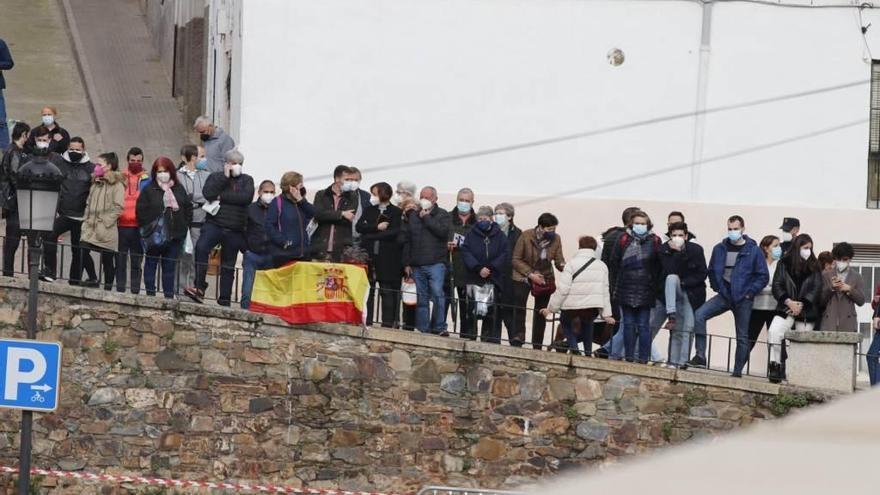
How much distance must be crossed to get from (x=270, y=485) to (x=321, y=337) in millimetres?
1534

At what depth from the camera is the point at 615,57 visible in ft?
76.3

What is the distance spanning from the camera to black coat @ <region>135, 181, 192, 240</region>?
19.1 metres

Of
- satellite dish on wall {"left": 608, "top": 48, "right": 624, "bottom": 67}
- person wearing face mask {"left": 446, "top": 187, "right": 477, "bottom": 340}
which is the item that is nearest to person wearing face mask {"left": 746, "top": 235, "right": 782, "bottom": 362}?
person wearing face mask {"left": 446, "top": 187, "right": 477, "bottom": 340}

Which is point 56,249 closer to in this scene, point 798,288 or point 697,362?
point 697,362

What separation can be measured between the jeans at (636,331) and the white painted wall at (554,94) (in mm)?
3867

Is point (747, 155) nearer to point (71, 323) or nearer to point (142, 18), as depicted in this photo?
point (71, 323)

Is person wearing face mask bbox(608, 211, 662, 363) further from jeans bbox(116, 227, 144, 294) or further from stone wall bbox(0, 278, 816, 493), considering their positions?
jeans bbox(116, 227, 144, 294)

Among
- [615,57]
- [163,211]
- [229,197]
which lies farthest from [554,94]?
[163,211]

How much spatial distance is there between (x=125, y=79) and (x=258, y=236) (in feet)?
53.1

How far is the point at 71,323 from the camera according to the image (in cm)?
1919

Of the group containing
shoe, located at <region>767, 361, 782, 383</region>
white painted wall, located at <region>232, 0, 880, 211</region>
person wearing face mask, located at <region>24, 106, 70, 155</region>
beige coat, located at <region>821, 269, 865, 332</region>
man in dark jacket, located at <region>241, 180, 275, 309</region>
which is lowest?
shoe, located at <region>767, 361, 782, 383</region>

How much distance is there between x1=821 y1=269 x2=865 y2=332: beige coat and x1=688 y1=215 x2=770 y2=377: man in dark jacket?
61 centimetres

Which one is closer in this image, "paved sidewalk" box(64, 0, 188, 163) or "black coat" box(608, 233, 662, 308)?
"black coat" box(608, 233, 662, 308)

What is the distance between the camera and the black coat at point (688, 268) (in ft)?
62.3
